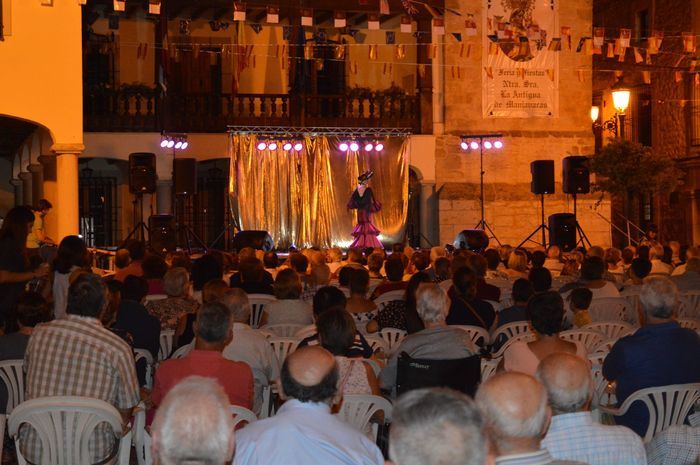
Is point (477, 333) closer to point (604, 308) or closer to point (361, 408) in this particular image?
point (604, 308)

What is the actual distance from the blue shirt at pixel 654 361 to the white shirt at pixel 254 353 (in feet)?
6.23

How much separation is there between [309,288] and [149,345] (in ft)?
9.91

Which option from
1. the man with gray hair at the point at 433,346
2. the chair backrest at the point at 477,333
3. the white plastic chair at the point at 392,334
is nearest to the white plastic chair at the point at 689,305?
the chair backrest at the point at 477,333

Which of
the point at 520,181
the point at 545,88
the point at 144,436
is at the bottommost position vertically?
the point at 144,436

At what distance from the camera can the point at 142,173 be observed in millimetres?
18766

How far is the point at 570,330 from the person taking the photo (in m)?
6.97

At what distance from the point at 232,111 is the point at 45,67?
23.2 feet

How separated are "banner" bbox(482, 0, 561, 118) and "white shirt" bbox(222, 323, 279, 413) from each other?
54.5ft

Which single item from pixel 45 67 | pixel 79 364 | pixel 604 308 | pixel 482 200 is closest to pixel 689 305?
pixel 604 308

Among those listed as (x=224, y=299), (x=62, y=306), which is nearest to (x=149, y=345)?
(x=224, y=299)

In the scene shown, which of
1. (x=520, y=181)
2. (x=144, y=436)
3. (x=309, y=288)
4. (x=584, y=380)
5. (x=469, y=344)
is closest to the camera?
(x=584, y=380)

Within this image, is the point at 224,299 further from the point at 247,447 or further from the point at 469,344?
the point at 247,447

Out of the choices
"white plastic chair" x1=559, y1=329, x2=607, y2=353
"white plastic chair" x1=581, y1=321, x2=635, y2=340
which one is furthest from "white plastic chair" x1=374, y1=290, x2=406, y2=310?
"white plastic chair" x1=559, y1=329, x2=607, y2=353

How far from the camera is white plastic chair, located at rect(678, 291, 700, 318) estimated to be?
29.7 ft
